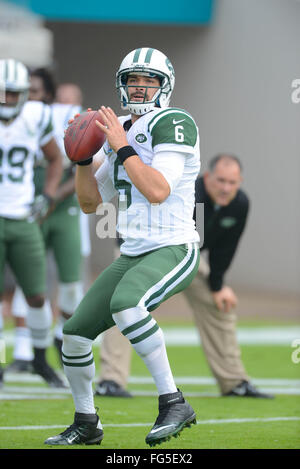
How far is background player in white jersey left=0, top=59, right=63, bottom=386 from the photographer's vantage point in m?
6.46

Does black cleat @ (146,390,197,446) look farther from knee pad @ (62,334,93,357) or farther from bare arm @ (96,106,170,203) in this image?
bare arm @ (96,106,170,203)

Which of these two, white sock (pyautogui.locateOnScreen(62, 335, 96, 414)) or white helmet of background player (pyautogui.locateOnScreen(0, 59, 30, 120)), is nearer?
white sock (pyautogui.locateOnScreen(62, 335, 96, 414))

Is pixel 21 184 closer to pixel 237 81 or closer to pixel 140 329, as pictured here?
pixel 140 329

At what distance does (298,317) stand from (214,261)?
5552 millimetres

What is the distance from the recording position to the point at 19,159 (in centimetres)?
655

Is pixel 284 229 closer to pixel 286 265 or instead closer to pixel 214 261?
pixel 286 265

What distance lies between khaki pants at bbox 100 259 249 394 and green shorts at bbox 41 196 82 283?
3.08ft

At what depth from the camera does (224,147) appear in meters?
14.2

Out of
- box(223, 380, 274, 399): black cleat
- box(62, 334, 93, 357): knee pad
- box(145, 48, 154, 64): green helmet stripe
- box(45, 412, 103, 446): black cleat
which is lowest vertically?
box(223, 380, 274, 399): black cleat

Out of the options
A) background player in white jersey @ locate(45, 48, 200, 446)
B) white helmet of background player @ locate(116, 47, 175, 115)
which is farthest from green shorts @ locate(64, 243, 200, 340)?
white helmet of background player @ locate(116, 47, 175, 115)

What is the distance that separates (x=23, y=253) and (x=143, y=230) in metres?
2.20

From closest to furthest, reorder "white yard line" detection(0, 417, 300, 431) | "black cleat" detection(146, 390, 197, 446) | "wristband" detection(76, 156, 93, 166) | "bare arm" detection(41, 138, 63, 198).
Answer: "black cleat" detection(146, 390, 197, 446), "wristband" detection(76, 156, 93, 166), "white yard line" detection(0, 417, 300, 431), "bare arm" detection(41, 138, 63, 198)
